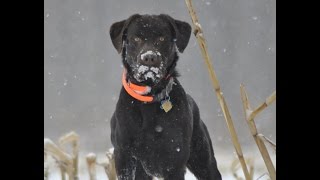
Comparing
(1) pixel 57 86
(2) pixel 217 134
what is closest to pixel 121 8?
(1) pixel 57 86

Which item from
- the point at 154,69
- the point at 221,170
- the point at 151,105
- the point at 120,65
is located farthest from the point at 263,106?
the point at 120,65

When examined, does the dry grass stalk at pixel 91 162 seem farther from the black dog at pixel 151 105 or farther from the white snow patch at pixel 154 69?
the white snow patch at pixel 154 69

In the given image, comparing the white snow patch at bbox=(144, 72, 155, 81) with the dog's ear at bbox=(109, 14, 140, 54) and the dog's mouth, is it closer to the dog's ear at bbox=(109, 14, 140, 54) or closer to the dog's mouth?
the dog's mouth

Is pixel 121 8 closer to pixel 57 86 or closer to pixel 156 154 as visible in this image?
pixel 57 86

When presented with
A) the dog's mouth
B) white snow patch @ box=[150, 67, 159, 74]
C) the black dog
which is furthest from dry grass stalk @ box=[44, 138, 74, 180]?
white snow patch @ box=[150, 67, 159, 74]

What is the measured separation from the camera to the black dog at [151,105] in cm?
465

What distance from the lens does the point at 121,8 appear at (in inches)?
894

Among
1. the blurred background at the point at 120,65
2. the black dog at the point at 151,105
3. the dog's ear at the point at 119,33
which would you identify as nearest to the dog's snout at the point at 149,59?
the black dog at the point at 151,105

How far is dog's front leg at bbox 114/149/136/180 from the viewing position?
4.67 metres

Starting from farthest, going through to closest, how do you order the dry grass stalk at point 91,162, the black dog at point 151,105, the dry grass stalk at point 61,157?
the dry grass stalk at point 91,162
the dry grass stalk at point 61,157
the black dog at point 151,105

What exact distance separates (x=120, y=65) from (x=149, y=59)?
16.9 metres

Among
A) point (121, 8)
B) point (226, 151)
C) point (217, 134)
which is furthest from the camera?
point (121, 8)
